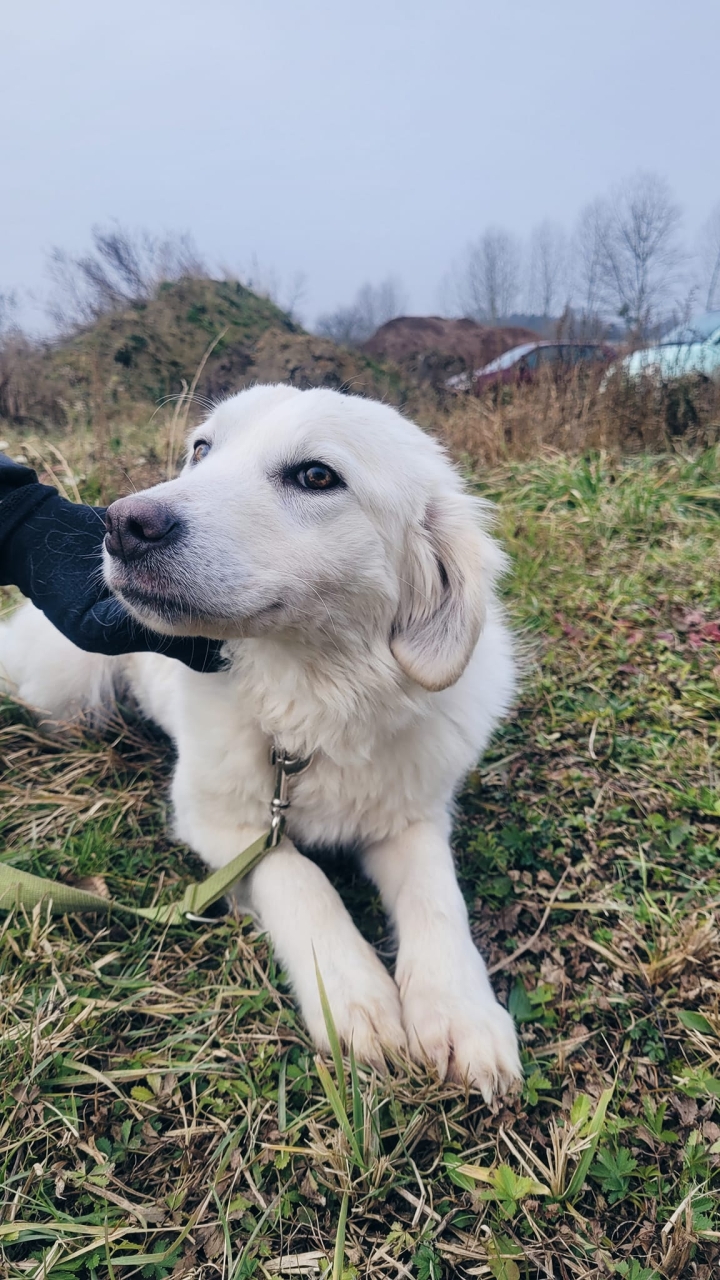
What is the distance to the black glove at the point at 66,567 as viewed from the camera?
A: 1.75 m

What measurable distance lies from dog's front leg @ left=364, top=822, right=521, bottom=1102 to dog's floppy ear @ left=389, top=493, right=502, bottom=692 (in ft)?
1.52

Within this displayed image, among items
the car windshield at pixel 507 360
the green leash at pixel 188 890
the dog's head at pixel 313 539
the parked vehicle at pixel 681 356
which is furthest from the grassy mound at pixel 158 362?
the green leash at pixel 188 890

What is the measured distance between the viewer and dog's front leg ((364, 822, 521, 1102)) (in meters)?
1.36

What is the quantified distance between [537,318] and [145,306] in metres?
3.72

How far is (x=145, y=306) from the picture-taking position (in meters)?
6.77

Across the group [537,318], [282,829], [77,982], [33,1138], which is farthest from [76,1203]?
[537,318]

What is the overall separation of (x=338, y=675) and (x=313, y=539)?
1.12 ft

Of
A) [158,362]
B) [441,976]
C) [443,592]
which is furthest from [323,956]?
[158,362]

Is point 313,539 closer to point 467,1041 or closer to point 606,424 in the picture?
point 467,1041

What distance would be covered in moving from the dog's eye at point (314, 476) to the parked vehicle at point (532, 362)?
185 inches

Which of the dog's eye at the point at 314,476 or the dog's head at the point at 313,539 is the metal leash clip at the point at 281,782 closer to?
the dog's head at the point at 313,539

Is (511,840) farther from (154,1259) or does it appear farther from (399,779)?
(154,1259)

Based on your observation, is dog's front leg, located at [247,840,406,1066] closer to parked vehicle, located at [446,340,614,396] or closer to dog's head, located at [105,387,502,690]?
dog's head, located at [105,387,502,690]

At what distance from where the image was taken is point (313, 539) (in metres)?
1.55
